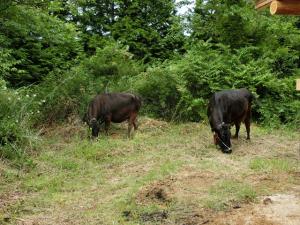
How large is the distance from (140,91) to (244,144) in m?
4.04

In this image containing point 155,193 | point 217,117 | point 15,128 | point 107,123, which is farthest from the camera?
point 107,123

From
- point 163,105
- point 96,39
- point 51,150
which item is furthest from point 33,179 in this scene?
point 96,39

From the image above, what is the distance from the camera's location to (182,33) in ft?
63.3

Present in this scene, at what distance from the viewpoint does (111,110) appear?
1235 cm

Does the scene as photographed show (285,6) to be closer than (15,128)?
Yes

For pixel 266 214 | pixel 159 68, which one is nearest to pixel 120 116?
pixel 159 68

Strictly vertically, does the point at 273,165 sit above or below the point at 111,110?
below

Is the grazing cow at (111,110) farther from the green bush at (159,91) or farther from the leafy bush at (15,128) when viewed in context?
the green bush at (159,91)

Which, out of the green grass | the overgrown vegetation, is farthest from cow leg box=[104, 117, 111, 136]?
the green grass

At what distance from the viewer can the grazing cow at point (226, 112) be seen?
36.8 feet

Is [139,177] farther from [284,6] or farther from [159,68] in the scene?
[159,68]

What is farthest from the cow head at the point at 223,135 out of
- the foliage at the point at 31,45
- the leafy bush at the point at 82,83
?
the foliage at the point at 31,45

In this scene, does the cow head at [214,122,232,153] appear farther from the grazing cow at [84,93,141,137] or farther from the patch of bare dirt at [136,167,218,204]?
the grazing cow at [84,93,141,137]

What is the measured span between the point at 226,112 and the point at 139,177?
378 centimetres
